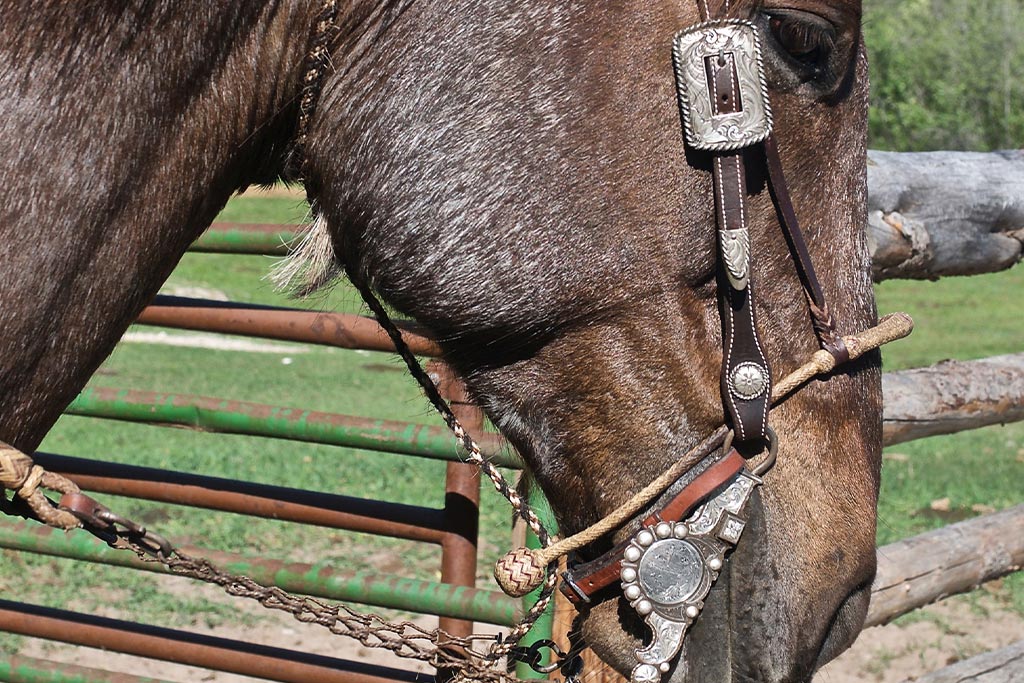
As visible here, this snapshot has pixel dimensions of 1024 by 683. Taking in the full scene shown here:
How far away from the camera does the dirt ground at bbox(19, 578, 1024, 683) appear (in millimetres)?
4172

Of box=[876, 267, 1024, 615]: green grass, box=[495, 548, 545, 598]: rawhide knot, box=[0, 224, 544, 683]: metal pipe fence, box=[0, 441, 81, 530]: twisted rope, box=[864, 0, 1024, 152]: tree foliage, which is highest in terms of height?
box=[0, 441, 81, 530]: twisted rope

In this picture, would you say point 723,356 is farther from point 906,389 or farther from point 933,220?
point 906,389

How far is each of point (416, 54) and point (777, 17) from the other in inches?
18.6

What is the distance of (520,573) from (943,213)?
195 cm

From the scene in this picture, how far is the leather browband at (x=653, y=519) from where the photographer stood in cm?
149

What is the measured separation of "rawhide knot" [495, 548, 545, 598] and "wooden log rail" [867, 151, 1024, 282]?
1.47m

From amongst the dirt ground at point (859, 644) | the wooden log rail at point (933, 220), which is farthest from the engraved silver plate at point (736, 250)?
the dirt ground at point (859, 644)

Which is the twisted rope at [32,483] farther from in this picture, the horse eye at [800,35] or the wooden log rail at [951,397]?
the wooden log rail at [951,397]

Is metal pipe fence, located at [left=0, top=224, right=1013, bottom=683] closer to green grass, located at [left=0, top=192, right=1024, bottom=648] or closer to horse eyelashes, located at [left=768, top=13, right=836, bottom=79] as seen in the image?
green grass, located at [left=0, top=192, right=1024, bottom=648]

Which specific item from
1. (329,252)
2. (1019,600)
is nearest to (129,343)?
(1019,600)

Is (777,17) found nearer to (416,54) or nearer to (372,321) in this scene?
(416,54)

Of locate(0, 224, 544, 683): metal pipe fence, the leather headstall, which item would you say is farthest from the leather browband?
locate(0, 224, 544, 683): metal pipe fence

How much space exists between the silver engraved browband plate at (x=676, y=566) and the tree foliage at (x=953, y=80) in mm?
23995

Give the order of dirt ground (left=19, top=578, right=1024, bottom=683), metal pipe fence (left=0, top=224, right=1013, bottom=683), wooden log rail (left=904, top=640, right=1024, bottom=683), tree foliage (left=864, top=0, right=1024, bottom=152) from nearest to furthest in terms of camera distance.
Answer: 1. metal pipe fence (left=0, top=224, right=1013, bottom=683)
2. wooden log rail (left=904, top=640, right=1024, bottom=683)
3. dirt ground (left=19, top=578, right=1024, bottom=683)
4. tree foliage (left=864, top=0, right=1024, bottom=152)
